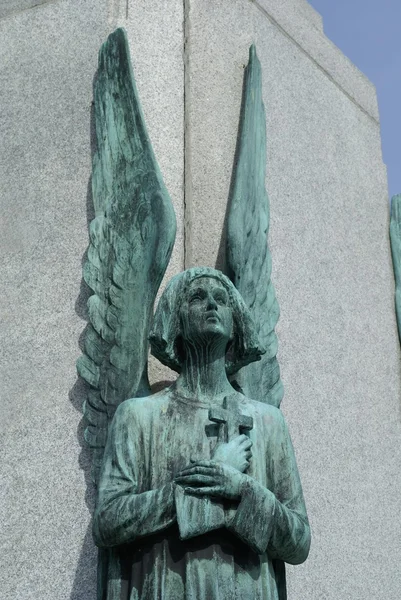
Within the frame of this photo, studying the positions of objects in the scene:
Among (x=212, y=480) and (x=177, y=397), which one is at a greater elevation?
(x=177, y=397)

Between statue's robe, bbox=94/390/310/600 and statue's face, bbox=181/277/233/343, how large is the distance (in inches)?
10.5

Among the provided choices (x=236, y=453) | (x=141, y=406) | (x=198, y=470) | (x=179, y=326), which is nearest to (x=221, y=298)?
(x=179, y=326)

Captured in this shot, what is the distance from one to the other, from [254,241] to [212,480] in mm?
1710

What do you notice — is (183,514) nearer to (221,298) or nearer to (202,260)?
(221,298)

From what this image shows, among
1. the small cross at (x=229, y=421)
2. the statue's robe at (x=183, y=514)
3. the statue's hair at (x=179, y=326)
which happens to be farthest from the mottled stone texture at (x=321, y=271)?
the small cross at (x=229, y=421)

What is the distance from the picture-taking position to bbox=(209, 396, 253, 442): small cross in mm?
4270

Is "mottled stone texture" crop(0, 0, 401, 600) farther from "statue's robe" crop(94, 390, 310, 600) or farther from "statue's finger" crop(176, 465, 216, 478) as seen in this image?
"statue's finger" crop(176, 465, 216, 478)

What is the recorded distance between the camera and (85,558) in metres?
4.86

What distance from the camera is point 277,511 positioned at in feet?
13.6

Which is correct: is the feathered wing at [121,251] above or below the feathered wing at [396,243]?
below

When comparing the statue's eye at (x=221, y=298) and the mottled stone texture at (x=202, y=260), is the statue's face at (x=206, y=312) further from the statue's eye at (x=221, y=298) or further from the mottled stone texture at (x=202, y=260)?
the mottled stone texture at (x=202, y=260)

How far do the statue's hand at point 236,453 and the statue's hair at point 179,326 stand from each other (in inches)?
18.4

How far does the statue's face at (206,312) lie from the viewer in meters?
4.46

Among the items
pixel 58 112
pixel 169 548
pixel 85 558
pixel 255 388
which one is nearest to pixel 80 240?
pixel 58 112
